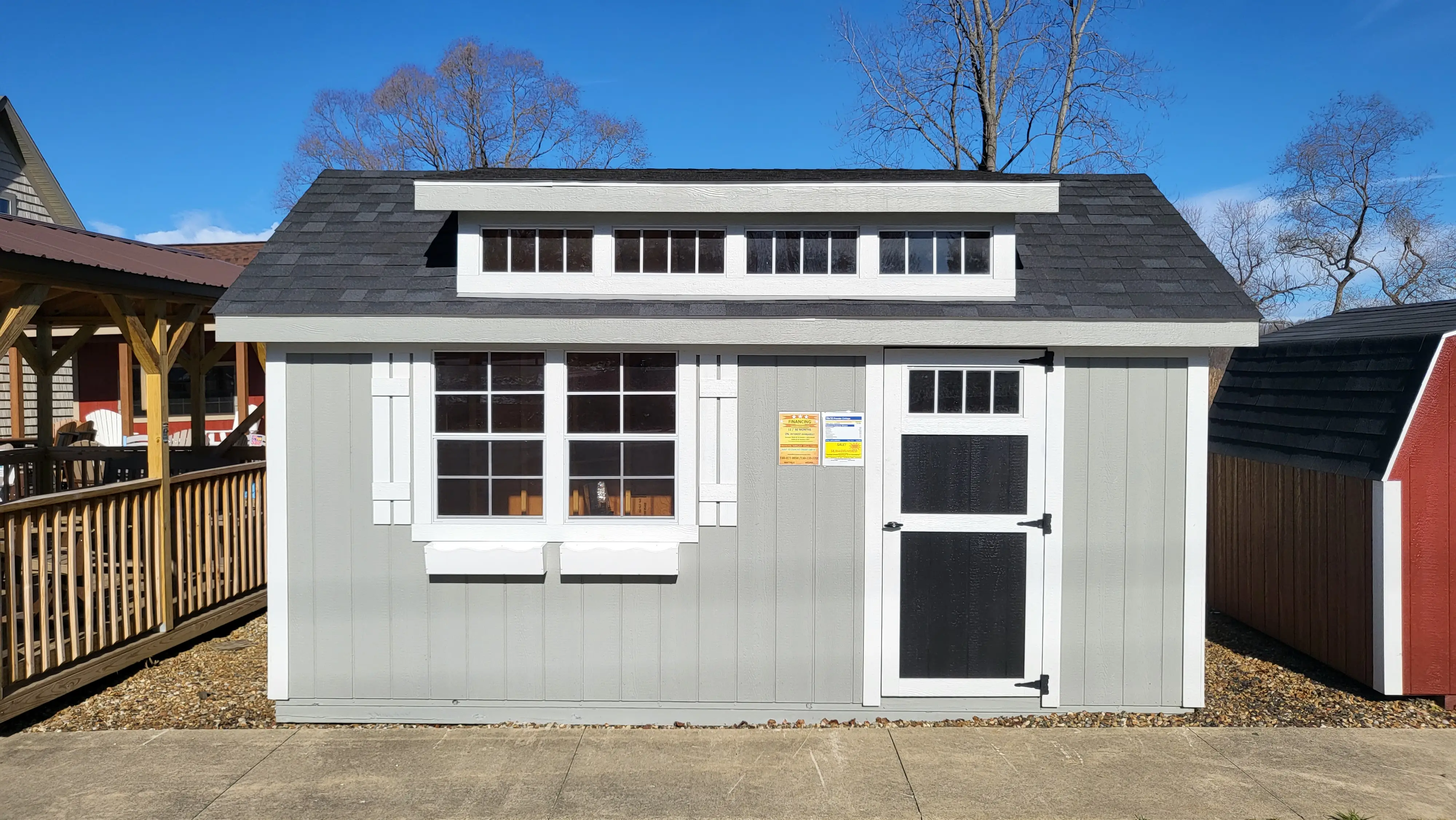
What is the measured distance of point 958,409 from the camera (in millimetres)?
5148

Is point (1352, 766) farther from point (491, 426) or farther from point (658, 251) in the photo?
point (491, 426)

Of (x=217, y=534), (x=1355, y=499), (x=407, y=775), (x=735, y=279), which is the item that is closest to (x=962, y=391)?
(x=735, y=279)

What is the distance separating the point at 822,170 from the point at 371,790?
17.4ft

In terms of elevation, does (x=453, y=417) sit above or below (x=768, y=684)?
above

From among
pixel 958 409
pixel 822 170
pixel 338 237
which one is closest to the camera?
A: pixel 958 409

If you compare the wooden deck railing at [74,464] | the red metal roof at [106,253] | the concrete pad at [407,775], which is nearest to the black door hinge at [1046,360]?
the concrete pad at [407,775]

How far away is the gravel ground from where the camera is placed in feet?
17.0

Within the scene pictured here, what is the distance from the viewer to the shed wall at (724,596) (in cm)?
515

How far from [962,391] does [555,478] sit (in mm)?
2413

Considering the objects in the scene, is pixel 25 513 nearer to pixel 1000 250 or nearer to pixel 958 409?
pixel 958 409

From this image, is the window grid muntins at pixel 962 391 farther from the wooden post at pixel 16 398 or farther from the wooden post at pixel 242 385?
the wooden post at pixel 16 398

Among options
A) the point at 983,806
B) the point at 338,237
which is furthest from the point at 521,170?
the point at 983,806

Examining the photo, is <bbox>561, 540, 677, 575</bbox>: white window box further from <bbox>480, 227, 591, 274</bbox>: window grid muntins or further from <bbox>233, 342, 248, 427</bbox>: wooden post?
<bbox>233, 342, 248, 427</bbox>: wooden post

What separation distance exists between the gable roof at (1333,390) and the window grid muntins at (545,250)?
4.98 m
